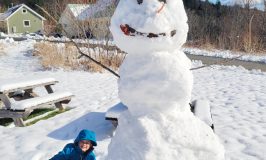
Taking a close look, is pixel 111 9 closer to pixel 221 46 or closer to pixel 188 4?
pixel 221 46

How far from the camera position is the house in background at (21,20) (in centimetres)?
4547

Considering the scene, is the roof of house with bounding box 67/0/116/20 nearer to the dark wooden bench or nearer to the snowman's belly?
the dark wooden bench

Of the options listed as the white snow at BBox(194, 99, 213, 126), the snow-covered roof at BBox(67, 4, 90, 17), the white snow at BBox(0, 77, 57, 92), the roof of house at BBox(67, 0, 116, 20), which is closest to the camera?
the white snow at BBox(194, 99, 213, 126)

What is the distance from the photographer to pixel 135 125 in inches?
78.1

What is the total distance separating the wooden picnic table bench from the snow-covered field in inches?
8.5

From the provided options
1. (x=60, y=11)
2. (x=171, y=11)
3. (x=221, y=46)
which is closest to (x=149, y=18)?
(x=171, y=11)

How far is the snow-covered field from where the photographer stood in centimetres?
422

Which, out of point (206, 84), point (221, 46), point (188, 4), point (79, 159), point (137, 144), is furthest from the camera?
point (188, 4)

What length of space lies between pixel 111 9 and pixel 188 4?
70.8 feet

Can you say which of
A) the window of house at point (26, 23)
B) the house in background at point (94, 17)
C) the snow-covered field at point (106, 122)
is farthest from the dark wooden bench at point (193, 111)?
the window of house at point (26, 23)

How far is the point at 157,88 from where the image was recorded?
1.97 metres

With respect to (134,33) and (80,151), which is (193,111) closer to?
(80,151)

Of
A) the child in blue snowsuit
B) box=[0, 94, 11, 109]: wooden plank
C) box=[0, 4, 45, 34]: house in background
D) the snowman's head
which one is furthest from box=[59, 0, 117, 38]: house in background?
box=[0, 4, 45, 34]: house in background

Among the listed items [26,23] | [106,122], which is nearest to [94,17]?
[106,122]
